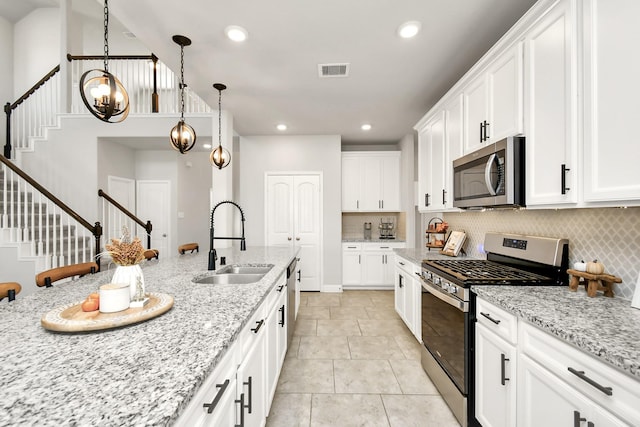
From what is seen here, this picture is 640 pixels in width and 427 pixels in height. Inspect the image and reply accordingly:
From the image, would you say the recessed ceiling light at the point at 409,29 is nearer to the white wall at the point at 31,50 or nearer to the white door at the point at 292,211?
the white door at the point at 292,211

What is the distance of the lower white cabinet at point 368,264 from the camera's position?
5.06 m

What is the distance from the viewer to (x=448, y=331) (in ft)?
6.39

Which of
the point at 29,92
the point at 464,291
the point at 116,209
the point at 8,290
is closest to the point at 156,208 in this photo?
the point at 116,209

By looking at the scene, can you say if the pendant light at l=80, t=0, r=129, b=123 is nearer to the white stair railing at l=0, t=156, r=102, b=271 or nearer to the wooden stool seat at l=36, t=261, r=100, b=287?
the wooden stool seat at l=36, t=261, r=100, b=287

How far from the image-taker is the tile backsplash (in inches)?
56.3

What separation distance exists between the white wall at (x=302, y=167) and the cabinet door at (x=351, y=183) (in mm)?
215

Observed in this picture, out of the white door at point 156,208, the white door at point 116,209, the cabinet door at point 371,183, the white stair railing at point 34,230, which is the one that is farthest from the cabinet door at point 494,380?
the white door at point 156,208

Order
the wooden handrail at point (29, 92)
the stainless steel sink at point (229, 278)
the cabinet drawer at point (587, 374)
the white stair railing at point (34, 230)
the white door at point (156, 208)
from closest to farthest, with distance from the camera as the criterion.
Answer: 1. the cabinet drawer at point (587, 374)
2. the stainless steel sink at point (229, 278)
3. the white stair railing at point (34, 230)
4. the wooden handrail at point (29, 92)
5. the white door at point (156, 208)

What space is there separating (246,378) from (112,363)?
63 cm

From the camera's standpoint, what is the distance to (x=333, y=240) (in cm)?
509

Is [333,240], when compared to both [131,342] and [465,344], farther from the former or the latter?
[131,342]

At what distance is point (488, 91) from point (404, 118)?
217cm

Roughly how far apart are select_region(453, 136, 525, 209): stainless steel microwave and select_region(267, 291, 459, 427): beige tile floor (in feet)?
4.92

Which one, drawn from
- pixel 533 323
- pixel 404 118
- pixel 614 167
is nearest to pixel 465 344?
pixel 533 323
